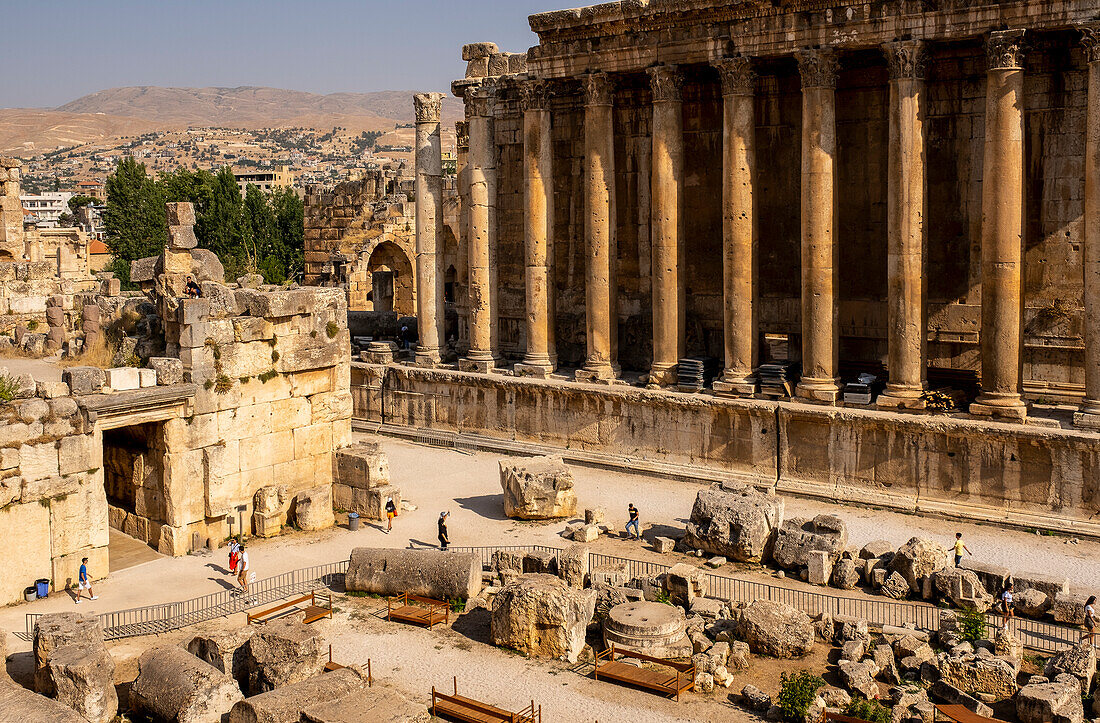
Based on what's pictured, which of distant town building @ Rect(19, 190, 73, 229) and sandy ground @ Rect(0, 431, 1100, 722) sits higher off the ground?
distant town building @ Rect(19, 190, 73, 229)

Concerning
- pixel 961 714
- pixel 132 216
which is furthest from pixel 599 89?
pixel 132 216

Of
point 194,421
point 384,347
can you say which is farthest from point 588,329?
point 194,421

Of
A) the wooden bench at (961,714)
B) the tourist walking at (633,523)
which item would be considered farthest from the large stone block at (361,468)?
the wooden bench at (961,714)

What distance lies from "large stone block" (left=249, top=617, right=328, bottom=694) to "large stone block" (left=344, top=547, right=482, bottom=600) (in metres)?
3.08

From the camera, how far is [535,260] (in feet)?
96.8

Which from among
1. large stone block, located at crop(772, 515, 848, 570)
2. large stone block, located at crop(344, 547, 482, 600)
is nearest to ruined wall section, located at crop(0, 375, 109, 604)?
large stone block, located at crop(344, 547, 482, 600)

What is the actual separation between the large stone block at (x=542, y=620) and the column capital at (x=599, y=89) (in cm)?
1479

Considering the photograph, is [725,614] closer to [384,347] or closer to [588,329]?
[588,329]

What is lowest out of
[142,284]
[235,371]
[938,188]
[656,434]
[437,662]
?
[437,662]

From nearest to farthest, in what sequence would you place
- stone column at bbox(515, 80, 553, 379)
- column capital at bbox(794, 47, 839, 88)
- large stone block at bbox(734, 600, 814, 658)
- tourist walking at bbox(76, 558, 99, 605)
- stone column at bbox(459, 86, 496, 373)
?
large stone block at bbox(734, 600, 814, 658), tourist walking at bbox(76, 558, 99, 605), column capital at bbox(794, 47, 839, 88), stone column at bbox(515, 80, 553, 379), stone column at bbox(459, 86, 496, 373)

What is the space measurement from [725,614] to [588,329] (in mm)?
12125

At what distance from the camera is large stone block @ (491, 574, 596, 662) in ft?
55.0

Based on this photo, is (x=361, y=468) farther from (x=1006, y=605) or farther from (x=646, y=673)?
(x=1006, y=605)

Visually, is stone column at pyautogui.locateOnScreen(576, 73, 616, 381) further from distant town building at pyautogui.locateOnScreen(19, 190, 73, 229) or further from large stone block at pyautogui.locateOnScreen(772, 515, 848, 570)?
distant town building at pyautogui.locateOnScreen(19, 190, 73, 229)
